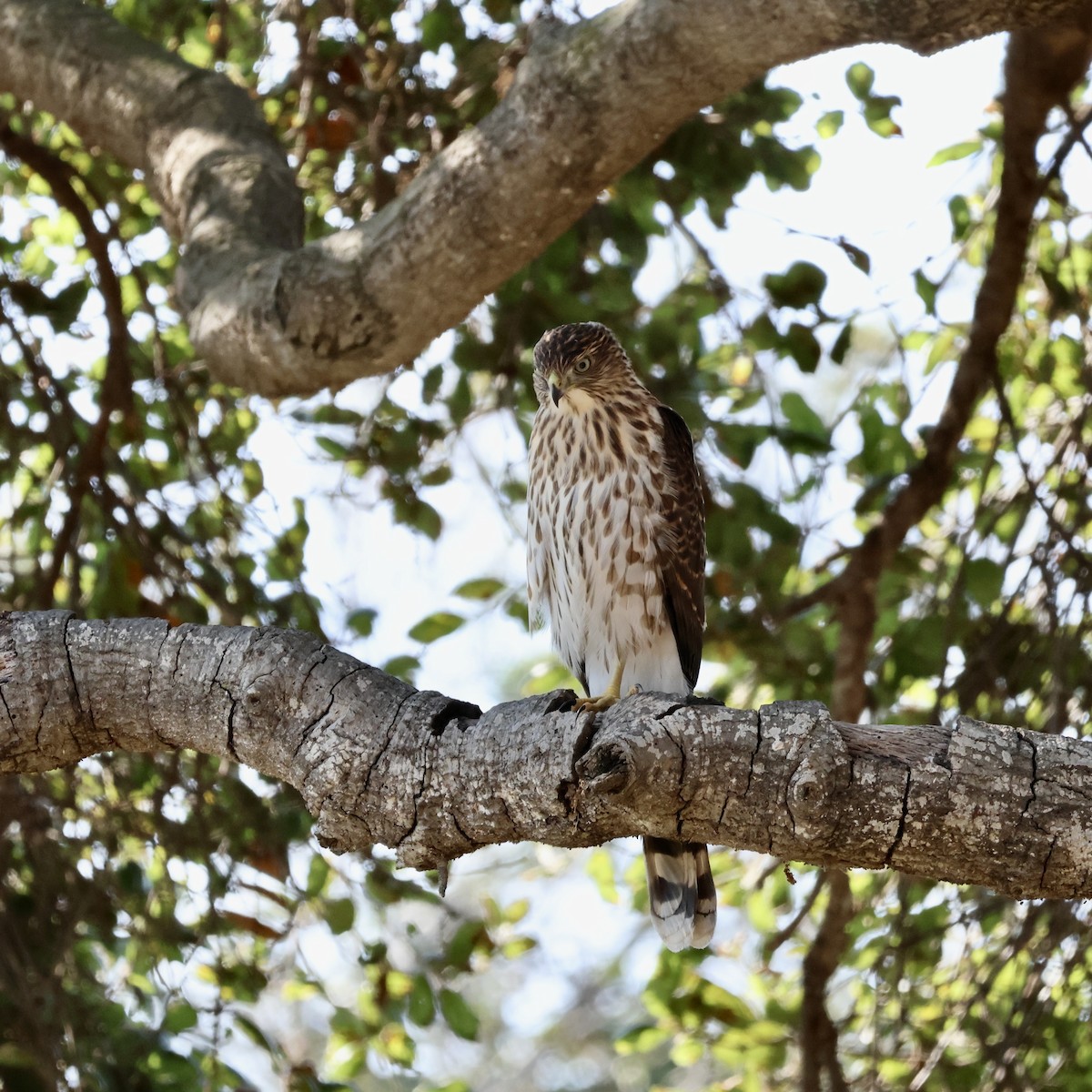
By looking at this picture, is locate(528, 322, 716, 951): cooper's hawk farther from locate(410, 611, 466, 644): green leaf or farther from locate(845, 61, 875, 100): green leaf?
locate(845, 61, 875, 100): green leaf

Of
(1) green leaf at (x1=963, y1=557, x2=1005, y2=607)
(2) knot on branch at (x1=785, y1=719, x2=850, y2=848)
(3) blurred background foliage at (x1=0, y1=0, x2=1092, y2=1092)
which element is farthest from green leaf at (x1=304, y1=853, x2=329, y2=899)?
(2) knot on branch at (x1=785, y1=719, x2=850, y2=848)

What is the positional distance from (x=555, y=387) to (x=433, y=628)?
84cm

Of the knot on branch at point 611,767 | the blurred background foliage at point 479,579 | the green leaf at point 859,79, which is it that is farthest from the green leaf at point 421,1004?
the green leaf at point 859,79

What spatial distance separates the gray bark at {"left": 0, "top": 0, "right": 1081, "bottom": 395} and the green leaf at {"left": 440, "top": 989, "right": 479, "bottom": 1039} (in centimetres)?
171

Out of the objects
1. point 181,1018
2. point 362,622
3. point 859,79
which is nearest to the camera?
point 181,1018

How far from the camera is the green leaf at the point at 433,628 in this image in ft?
14.0

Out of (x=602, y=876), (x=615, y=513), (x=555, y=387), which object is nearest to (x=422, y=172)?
(x=555, y=387)

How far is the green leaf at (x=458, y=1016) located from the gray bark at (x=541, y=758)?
5.38 feet

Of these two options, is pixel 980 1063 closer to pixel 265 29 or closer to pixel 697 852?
pixel 697 852

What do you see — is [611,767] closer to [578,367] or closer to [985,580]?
[578,367]

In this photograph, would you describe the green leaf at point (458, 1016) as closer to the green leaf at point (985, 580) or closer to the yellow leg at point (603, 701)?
the yellow leg at point (603, 701)

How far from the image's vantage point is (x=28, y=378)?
→ 4.81 metres

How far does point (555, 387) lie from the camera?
3938mm

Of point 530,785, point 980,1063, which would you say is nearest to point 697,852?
point 980,1063
